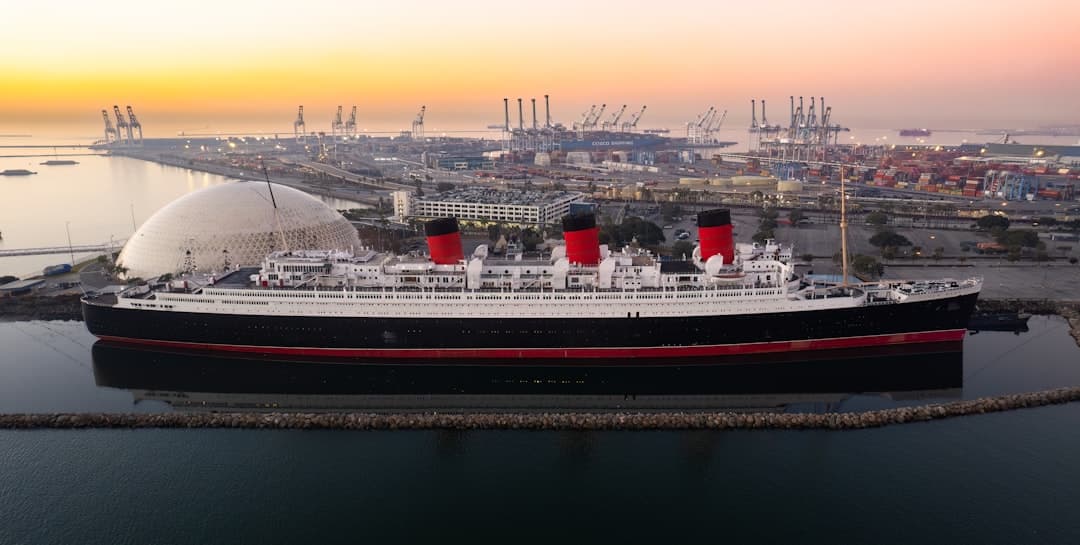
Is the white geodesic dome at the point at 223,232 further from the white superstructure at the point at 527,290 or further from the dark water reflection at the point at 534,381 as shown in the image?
the dark water reflection at the point at 534,381

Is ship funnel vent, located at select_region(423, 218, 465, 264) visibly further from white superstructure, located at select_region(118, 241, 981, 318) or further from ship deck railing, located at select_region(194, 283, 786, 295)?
ship deck railing, located at select_region(194, 283, 786, 295)

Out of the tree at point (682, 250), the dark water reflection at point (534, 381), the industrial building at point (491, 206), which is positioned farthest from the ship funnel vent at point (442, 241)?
the industrial building at point (491, 206)

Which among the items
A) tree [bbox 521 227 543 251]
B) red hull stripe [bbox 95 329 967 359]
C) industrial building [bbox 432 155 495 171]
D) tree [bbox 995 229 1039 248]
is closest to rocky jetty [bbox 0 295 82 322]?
red hull stripe [bbox 95 329 967 359]

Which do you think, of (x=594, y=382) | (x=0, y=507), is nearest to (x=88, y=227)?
(x=0, y=507)

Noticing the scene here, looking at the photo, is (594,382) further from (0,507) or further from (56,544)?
(0,507)

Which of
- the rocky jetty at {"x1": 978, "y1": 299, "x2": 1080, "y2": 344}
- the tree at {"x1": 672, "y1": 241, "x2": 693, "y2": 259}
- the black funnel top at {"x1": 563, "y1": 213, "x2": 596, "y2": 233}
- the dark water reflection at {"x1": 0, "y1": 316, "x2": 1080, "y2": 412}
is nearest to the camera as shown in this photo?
the dark water reflection at {"x1": 0, "y1": 316, "x2": 1080, "y2": 412}

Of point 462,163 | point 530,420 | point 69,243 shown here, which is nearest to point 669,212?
point 530,420

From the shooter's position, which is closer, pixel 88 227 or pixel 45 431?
pixel 45 431
